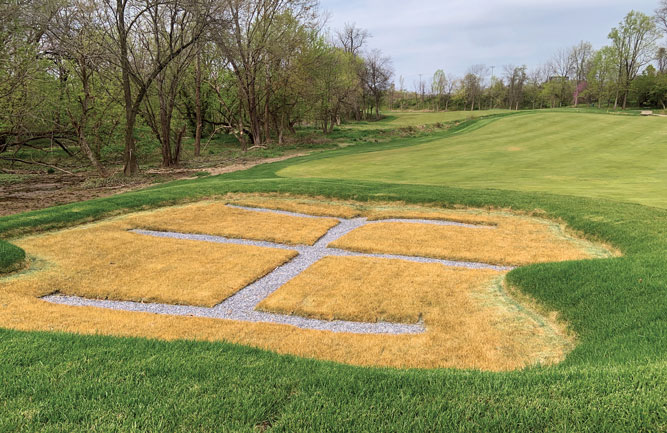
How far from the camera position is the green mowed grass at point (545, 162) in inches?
579

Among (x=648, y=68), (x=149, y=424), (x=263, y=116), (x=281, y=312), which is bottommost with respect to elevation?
(x=281, y=312)

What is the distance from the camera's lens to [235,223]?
35.6 ft

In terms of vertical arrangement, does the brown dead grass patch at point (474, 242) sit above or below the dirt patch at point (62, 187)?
below

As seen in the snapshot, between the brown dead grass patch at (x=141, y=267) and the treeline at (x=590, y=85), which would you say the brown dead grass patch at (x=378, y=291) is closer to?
the brown dead grass patch at (x=141, y=267)

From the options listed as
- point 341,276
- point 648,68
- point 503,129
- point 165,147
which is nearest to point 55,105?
point 165,147

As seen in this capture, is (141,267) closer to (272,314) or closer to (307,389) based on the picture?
(272,314)

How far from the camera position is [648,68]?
2511 inches

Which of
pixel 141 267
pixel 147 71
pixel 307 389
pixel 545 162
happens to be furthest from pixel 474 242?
pixel 147 71

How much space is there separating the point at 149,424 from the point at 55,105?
23718 millimetres

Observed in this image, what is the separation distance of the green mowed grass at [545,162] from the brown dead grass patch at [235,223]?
715 cm

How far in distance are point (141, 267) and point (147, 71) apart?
A: 75.0ft

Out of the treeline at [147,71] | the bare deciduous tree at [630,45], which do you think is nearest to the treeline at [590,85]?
the bare deciduous tree at [630,45]

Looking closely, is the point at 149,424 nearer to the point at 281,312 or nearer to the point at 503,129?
the point at 281,312

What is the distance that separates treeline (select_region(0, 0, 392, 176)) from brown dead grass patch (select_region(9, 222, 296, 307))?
10.1 meters
